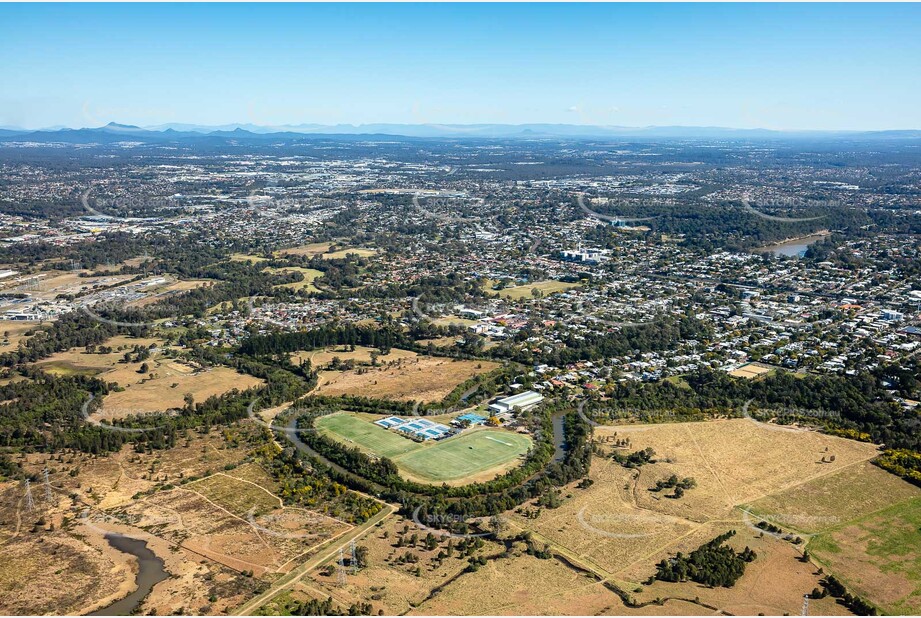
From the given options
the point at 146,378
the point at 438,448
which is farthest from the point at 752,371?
the point at 146,378

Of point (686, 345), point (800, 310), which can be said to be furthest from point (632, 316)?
point (800, 310)

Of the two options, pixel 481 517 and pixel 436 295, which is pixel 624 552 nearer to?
pixel 481 517

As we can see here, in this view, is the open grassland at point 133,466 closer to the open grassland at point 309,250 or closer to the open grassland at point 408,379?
the open grassland at point 408,379

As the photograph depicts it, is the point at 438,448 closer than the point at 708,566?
No

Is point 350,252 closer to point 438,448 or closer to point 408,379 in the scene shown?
point 408,379

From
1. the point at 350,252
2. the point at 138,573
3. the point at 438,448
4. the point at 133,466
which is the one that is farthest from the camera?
the point at 350,252

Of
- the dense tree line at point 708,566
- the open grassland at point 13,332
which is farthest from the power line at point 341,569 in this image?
the open grassland at point 13,332
